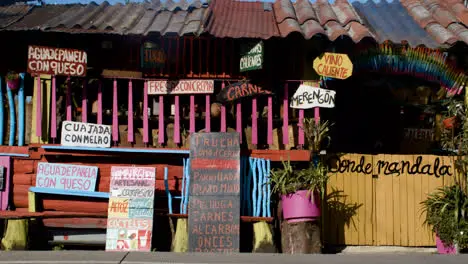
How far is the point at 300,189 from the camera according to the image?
8.37 m

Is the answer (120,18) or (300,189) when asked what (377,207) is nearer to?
(300,189)

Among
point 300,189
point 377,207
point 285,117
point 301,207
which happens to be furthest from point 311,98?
point 377,207

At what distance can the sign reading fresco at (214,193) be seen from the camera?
8.38m

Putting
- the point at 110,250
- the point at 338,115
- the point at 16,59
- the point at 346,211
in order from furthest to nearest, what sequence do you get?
1. the point at 338,115
2. the point at 16,59
3. the point at 346,211
4. the point at 110,250

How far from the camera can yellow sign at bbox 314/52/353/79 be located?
900 cm

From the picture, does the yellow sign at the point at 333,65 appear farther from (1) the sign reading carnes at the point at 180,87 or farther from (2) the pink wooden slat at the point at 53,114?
(2) the pink wooden slat at the point at 53,114

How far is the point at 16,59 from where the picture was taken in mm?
9711

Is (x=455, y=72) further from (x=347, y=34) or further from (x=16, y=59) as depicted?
(x=16, y=59)

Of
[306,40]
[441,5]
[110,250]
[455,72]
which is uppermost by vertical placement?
[441,5]

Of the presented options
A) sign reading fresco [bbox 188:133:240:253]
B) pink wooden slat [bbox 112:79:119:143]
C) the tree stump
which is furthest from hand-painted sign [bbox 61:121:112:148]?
the tree stump

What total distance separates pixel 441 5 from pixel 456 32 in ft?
4.31

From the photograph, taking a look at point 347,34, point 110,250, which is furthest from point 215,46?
point 110,250

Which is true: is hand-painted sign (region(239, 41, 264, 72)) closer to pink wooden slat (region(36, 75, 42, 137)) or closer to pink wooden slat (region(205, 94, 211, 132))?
pink wooden slat (region(205, 94, 211, 132))

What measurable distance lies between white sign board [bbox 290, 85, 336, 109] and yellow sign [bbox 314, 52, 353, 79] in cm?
30
